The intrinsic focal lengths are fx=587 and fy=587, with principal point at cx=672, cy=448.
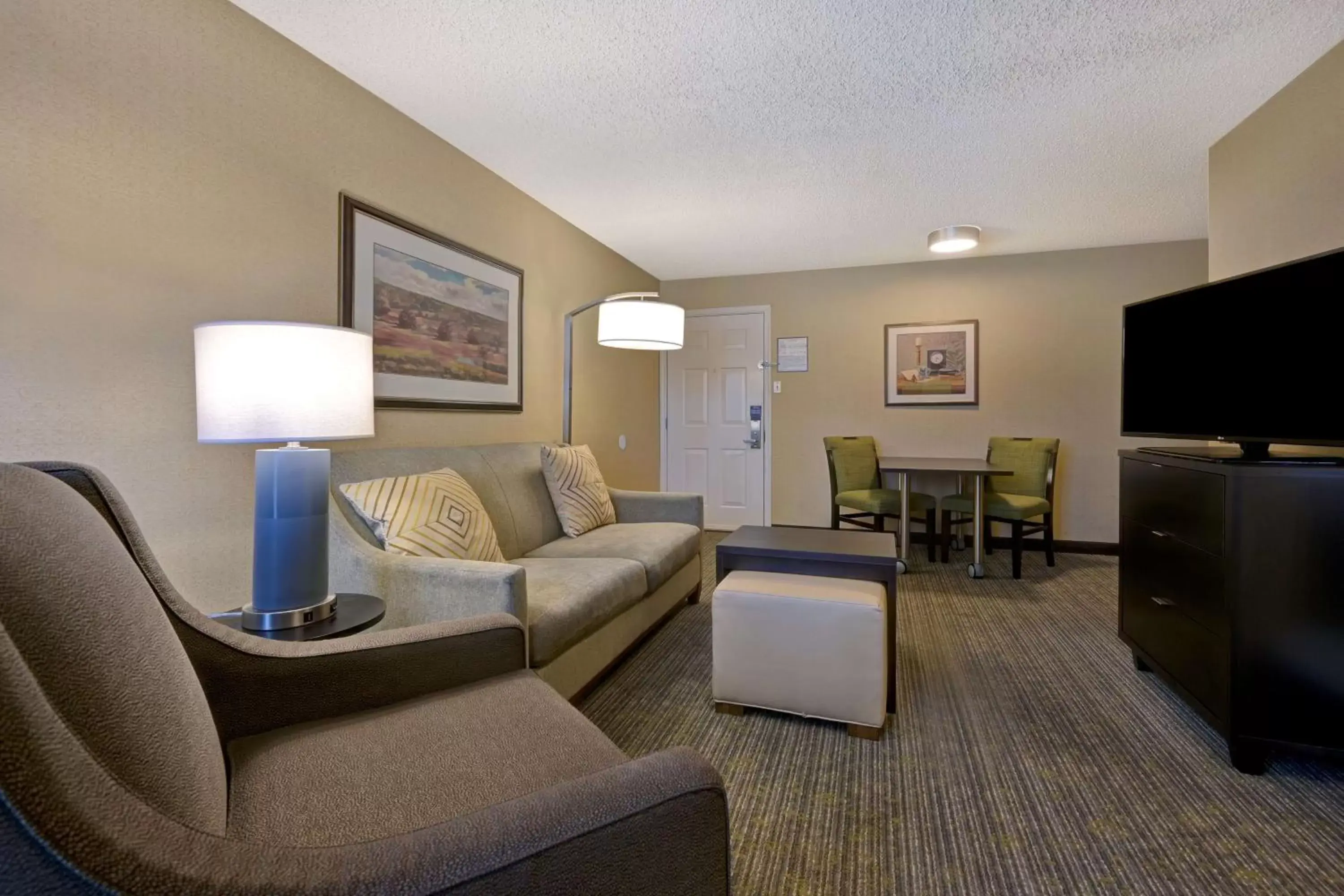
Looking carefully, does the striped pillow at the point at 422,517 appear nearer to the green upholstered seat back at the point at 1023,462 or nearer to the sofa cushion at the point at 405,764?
the sofa cushion at the point at 405,764

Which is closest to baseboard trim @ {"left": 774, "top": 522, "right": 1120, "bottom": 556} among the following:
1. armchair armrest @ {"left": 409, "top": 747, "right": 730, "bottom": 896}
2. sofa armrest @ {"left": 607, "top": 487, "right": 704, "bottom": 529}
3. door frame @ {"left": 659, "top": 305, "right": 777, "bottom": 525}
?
door frame @ {"left": 659, "top": 305, "right": 777, "bottom": 525}

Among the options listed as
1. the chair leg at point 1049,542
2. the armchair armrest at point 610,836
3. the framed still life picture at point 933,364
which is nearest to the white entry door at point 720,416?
the framed still life picture at point 933,364

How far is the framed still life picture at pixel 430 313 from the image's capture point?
88.7 inches

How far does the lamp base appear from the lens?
1.42m

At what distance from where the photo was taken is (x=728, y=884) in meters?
0.72

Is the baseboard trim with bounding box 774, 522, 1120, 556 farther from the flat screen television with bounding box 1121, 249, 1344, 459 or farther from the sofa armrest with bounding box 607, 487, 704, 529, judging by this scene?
the flat screen television with bounding box 1121, 249, 1344, 459

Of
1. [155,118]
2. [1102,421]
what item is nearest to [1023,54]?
[155,118]

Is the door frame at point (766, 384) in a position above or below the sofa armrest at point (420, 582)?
above

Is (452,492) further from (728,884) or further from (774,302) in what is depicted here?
(774,302)

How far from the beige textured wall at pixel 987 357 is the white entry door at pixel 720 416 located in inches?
7.0

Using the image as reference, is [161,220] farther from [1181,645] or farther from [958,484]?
[958,484]

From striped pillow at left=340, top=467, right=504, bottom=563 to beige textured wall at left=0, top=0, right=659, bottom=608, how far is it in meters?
0.38

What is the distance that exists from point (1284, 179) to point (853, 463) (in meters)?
2.59

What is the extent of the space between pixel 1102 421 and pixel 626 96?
4.10 meters
